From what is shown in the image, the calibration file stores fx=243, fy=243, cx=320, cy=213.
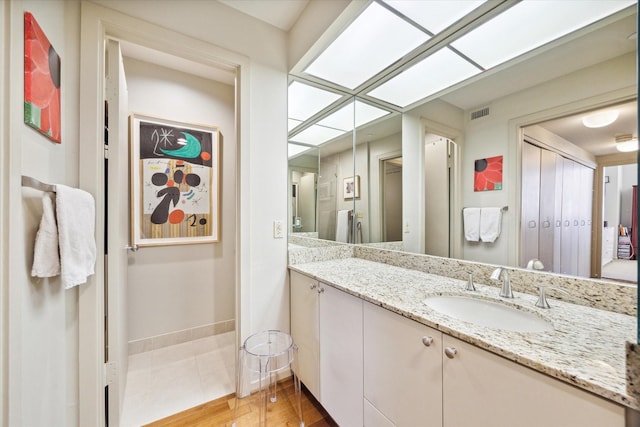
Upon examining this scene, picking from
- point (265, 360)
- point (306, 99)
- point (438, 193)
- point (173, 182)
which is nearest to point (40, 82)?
point (173, 182)

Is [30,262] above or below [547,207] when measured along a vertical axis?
below

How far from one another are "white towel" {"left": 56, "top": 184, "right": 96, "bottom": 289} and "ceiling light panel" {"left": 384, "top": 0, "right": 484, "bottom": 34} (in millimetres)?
1677

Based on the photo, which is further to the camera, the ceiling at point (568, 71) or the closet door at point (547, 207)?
the closet door at point (547, 207)

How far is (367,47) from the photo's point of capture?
151 cm

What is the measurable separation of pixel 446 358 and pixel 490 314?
418 mm

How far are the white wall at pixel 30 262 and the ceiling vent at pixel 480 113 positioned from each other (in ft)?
6.06

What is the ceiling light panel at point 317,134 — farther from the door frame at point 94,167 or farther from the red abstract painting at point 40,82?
the red abstract painting at point 40,82

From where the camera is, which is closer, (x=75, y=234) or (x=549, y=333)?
(x=549, y=333)

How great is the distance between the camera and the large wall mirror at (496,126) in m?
0.93

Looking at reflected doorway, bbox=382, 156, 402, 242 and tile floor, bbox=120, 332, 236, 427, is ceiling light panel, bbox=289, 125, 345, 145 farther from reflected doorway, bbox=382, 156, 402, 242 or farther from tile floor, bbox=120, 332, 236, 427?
tile floor, bbox=120, 332, 236, 427

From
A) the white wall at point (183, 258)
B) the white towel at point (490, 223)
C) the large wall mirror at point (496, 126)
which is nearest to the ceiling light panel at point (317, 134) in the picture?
the large wall mirror at point (496, 126)

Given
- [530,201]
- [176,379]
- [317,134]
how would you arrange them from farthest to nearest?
1. [317,134]
2. [176,379]
3. [530,201]

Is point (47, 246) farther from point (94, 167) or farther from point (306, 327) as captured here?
A: point (306, 327)

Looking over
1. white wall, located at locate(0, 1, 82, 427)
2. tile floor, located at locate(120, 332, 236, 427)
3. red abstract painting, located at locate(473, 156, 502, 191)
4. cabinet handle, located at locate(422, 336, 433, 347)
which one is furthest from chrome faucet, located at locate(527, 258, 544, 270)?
tile floor, located at locate(120, 332, 236, 427)
